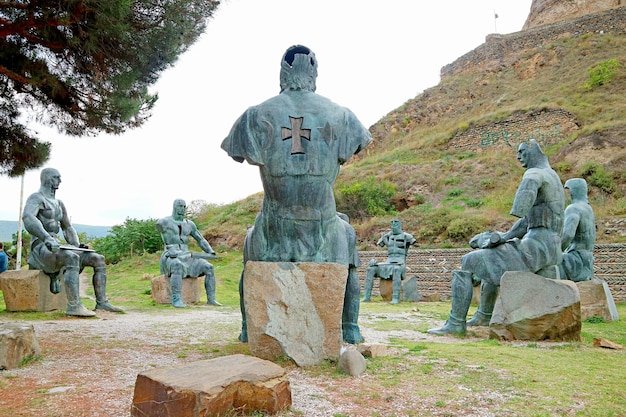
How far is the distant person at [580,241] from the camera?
8.15m

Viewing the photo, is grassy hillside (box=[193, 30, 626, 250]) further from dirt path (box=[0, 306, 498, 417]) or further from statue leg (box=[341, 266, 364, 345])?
dirt path (box=[0, 306, 498, 417])

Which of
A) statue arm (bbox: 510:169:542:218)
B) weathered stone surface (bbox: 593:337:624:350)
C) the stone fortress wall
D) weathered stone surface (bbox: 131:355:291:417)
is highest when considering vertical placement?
the stone fortress wall

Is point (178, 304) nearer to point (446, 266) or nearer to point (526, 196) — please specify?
point (526, 196)

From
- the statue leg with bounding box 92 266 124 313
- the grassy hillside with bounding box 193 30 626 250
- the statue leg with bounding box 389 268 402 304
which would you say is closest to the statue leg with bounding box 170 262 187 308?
the statue leg with bounding box 92 266 124 313

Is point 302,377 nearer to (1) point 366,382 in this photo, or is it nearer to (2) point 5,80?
(1) point 366,382

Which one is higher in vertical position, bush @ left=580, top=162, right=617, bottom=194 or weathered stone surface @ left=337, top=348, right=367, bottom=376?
bush @ left=580, top=162, right=617, bottom=194

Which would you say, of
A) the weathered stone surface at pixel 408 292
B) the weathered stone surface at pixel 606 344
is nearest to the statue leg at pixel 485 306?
the weathered stone surface at pixel 606 344

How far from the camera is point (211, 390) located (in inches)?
94.5

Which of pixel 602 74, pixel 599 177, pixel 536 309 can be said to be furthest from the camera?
pixel 602 74

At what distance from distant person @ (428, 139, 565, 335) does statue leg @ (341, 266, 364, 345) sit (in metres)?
1.86

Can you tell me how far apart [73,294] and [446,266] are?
37.6 feet

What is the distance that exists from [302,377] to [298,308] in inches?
20.1

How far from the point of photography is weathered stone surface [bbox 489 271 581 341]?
5.07 m

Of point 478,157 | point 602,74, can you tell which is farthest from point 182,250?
point 602,74
